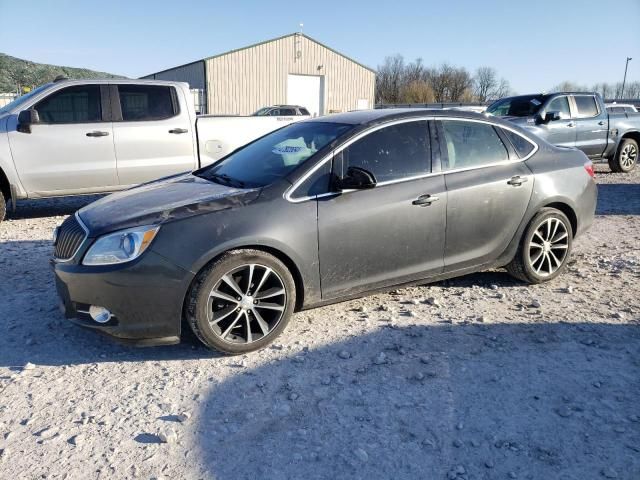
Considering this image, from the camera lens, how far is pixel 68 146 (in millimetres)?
7078

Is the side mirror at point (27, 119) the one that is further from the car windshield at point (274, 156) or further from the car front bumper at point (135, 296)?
the car front bumper at point (135, 296)

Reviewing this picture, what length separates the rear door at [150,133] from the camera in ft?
24.2

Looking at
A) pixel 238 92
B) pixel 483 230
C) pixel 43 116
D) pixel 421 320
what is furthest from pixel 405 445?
pixel 238 92

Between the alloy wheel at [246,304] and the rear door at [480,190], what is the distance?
1.53 m

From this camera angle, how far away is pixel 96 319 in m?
3.34

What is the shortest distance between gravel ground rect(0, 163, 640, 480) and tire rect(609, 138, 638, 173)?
9.32 metres

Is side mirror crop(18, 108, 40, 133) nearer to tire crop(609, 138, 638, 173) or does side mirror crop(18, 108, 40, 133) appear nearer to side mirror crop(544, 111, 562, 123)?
side mirror crop(544, 111, 562, 123)

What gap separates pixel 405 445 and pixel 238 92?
1376 inches

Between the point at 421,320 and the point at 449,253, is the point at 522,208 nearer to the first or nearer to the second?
the point at 449,253

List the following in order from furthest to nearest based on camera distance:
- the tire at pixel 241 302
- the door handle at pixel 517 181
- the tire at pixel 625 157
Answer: the tire at pixel 625 157 → the door handle at pixel 517 181 → the tire at pixel 241 302

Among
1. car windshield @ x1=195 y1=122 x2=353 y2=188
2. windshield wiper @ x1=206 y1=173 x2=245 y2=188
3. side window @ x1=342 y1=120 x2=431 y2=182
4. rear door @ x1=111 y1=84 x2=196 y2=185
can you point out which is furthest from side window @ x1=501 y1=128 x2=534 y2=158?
rear door @ x1=111 y1=84 x2=196 y2=185

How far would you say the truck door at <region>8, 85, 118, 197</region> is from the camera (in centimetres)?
694

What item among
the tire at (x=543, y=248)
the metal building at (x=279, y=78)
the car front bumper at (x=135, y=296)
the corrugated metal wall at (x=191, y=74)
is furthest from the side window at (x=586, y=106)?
the corrugated metal wall at (x=191, y=74)

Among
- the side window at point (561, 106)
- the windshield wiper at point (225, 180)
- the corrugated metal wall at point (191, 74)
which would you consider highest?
the corrugated metal wall at point (191, 74)
